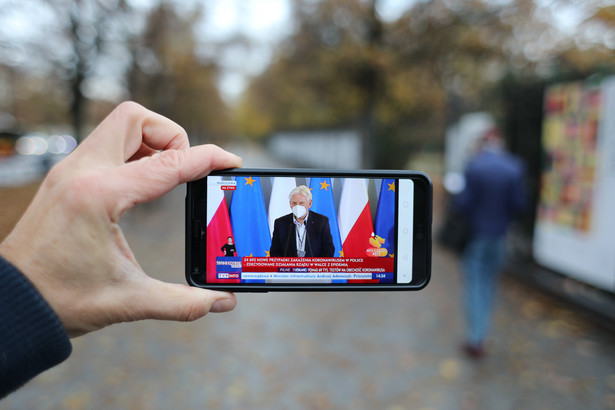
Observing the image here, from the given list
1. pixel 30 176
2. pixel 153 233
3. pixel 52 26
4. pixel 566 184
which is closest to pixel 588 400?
pixel 566 184

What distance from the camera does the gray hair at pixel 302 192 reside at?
1682 millimetres

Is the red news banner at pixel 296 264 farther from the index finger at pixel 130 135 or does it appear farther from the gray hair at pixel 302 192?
the index finger at pixel 130 135

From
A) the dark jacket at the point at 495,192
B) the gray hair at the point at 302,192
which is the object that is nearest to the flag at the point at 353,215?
the gray hair at the point at 302,192

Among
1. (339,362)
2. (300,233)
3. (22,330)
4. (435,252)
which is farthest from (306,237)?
(435,252)

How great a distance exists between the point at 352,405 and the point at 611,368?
2605 millimetres

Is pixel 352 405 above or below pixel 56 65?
below

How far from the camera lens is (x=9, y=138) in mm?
20203

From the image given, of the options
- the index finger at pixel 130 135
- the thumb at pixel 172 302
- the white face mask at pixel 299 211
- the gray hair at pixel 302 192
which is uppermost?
the index finger at pixel 130 135

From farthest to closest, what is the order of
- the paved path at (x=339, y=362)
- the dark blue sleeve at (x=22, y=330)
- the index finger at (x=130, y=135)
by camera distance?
1. the paved path at (x=339, y=362)
2. the index finger at (x=130, y=135)
3. the dark blue sleeve at (x=22, y=330)

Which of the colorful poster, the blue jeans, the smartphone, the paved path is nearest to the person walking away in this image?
the blue jeans

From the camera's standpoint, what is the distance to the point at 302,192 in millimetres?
1690

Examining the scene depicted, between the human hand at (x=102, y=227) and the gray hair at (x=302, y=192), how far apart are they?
0.25m

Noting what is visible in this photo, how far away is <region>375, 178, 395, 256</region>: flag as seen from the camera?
5.64 feet

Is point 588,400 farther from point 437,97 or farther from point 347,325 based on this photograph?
point 437,97
